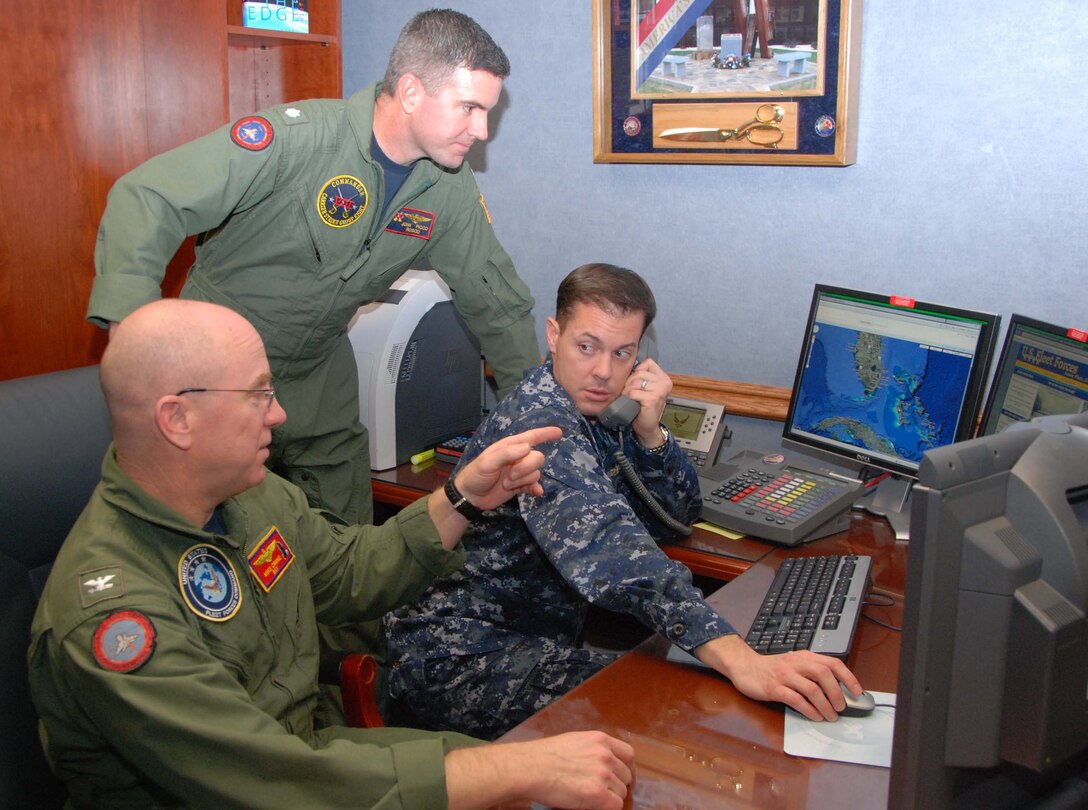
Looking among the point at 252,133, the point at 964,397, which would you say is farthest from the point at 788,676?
the point at 252,133

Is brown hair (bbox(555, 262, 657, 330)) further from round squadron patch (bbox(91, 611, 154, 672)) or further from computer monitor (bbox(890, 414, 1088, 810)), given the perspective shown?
computer monitor (bbox(890, 414, 1088, 810))

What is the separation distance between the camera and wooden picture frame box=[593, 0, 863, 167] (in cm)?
238

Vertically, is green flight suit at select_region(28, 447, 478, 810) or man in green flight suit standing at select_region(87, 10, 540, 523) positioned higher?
man in green flight suit standing at select_region(87, 10, 540, 523)

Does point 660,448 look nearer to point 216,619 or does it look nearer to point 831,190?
point 831,190

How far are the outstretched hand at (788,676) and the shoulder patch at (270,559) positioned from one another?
2.02ft

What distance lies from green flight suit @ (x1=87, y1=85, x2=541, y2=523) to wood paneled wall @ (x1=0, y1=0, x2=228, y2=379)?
30cm

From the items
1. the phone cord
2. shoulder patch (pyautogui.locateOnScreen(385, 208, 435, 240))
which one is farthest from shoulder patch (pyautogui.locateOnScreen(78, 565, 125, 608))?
shoulder patch (pyautogui.locateOnScreen(385, 208, 435, 240))

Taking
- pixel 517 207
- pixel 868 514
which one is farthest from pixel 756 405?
pixel 517 207

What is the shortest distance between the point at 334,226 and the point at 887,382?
1232 mm

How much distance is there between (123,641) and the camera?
117 cm

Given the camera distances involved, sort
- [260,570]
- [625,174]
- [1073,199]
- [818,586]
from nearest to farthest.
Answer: [260,570], [818,586], [1073,199], [625,174]

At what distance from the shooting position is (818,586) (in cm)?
171

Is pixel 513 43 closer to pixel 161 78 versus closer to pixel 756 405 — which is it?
pixel 161 78

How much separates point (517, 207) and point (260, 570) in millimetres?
1705
